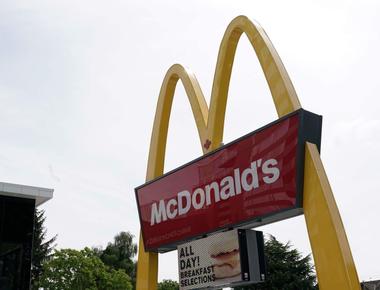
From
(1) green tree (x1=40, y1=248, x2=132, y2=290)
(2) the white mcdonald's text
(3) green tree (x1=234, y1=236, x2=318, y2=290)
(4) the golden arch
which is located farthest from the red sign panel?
(1) green tree (x1=40, y1=248, x2=132, y2=290)

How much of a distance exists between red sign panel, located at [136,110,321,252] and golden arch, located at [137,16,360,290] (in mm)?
331

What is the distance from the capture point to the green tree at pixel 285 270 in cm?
3616

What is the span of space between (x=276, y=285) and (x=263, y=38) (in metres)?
29.0

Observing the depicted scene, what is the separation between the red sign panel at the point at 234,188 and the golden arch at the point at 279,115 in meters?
0.33

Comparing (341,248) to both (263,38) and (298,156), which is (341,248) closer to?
(298,156)

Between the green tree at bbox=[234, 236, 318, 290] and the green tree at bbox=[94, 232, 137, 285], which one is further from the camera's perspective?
the green tree at bbox=[94, 232, 137, 285]

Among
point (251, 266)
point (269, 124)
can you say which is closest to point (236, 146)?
point (269, 124)

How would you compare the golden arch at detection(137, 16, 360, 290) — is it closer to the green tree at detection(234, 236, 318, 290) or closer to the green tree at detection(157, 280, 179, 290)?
the green tree at detection(234, 236, 318, 290)

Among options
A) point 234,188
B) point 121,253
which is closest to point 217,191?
point 234,188

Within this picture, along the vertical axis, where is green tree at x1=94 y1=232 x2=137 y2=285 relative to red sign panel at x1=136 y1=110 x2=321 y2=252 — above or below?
above

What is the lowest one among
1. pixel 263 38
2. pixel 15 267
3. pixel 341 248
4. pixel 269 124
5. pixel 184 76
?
pixel 341 248

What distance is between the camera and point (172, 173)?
12250 millimetres

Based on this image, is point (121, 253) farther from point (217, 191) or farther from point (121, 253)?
point (217, 191)

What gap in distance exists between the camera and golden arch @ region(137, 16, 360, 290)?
Answer: 312 inches
